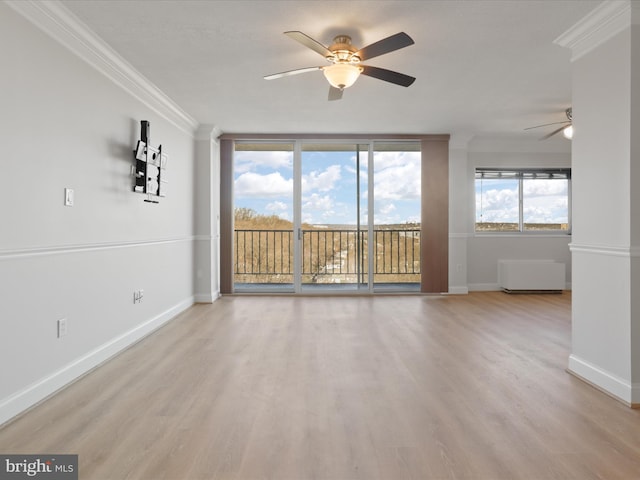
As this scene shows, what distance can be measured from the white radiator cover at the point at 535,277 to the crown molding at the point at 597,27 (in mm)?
4003

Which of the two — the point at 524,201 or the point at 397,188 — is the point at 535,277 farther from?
the point at 397,188

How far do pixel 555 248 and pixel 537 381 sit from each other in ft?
15.2

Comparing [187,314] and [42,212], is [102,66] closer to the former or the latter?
[42,212]

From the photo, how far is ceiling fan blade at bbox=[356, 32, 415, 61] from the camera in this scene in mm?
2414

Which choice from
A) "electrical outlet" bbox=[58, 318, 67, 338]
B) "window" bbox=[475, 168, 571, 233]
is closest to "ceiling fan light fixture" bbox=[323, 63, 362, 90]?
"electrical outlet" bbox=[58, 318, 67, 338]

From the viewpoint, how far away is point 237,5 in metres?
2.48

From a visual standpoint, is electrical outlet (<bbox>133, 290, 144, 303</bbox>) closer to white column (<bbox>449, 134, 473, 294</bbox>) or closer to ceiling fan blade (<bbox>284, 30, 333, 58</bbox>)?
ceiling fan blade (<bbox>284, 30, 333, 58</bbox>)

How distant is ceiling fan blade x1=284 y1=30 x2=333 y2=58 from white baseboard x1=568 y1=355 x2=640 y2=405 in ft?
8.96

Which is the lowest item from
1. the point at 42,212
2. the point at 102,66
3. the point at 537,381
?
the point at 537,381

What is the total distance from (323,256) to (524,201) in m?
3.46

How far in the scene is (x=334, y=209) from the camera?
20.5 ft

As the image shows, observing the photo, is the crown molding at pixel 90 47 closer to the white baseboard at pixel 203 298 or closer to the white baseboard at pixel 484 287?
the white baseboard at pixel 203 298

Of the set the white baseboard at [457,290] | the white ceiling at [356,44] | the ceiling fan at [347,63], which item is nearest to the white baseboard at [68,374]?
the white ceiling at [356,44]

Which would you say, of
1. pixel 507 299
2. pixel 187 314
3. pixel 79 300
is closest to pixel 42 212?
pixel 79 300
